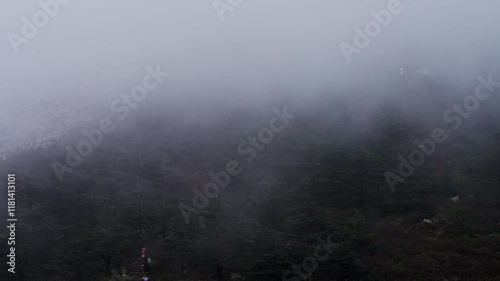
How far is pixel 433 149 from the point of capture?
25.8 m

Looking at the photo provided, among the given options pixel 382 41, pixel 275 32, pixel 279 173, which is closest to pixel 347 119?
pixel 279 173

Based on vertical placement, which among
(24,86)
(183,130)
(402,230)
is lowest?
(402,230)

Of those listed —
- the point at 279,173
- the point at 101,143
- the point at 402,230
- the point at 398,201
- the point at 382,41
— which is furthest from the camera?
the point at 382,41

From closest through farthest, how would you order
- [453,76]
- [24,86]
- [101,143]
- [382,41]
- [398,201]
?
[398,201] < [101,143] < [453,76] < [24,86] < [382,41]

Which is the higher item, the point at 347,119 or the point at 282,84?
the point at 282,84

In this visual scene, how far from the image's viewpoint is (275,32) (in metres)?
56.7

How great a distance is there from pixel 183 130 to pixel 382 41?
3246 centimetres

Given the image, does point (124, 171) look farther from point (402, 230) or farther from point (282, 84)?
point (282, 84)

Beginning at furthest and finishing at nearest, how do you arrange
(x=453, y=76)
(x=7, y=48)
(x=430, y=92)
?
(x=7, y=48) < (x=453, y=76) < (x=430, y=92)

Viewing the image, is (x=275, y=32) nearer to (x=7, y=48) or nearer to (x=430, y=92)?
(x=430, y=92)

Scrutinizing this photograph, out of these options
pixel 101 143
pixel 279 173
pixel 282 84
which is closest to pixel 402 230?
pixel 279 173

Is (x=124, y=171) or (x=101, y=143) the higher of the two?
(x=101, y=143)

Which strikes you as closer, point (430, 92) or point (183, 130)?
point (183, 130)

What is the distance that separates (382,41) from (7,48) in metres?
49.9
